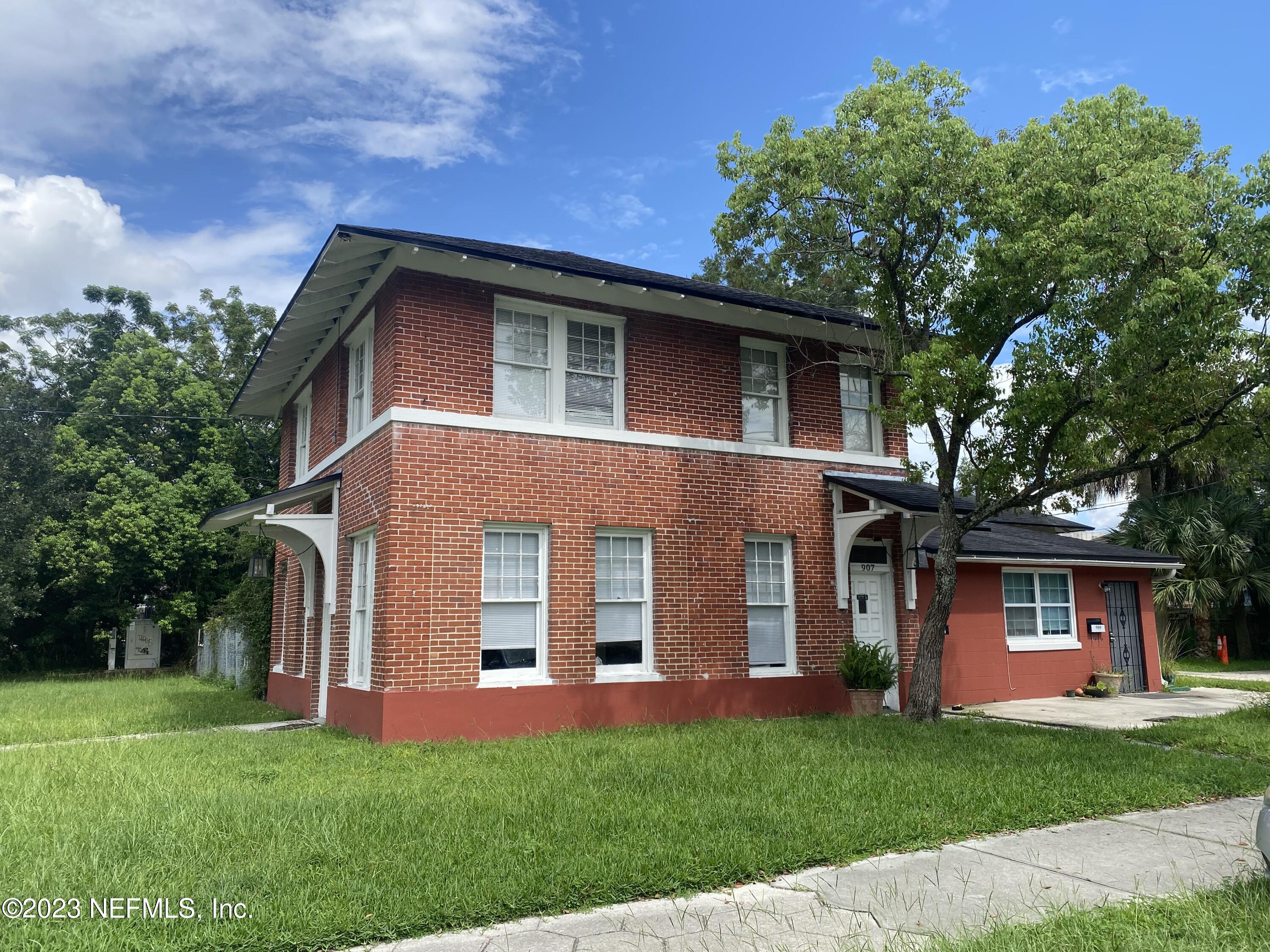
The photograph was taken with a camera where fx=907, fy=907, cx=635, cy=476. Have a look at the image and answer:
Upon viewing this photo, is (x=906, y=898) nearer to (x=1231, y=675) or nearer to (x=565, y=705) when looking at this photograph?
(x=565, y=705)

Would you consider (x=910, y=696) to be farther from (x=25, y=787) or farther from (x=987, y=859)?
(x=25, y=787)

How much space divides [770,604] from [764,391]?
3.35 meters

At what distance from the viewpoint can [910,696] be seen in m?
12.6

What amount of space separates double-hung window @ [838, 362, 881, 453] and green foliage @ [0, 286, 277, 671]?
20.6 metres

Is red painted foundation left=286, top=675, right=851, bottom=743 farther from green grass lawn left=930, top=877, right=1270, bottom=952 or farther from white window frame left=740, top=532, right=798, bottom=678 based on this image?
green grass lawn left=930, top=877, right=1270, bottom=952

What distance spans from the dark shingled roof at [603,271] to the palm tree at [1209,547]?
54.8ft

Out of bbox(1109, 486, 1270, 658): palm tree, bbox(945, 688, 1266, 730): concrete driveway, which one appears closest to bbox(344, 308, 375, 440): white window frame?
bbox(945, 688, 1266, 730): concrete driveway

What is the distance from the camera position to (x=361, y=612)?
42.0ft

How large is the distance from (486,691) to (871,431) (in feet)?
25.9

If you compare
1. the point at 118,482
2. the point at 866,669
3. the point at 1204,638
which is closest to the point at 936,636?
the point at 866,669

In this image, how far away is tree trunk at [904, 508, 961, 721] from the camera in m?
12.4

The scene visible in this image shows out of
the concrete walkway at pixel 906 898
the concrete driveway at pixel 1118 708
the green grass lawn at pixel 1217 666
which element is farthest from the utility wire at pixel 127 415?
the green grass lawn at pixel 1217 666

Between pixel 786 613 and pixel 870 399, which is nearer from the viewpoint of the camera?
pixel 786 613

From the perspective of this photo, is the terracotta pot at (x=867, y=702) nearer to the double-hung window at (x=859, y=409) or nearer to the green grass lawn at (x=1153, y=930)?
the double-hung window at (x=859, y=409)
